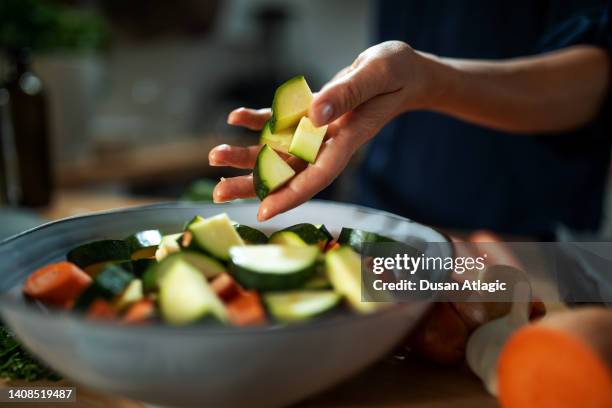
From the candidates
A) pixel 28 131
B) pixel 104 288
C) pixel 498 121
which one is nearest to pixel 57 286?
pixel 104 288

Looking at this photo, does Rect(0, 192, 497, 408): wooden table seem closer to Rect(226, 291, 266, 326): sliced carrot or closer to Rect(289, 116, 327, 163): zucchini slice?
Rect(226, 291, 266, 326): sliced carrot

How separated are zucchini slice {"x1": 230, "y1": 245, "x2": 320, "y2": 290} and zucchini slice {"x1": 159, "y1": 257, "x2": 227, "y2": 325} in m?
0.04

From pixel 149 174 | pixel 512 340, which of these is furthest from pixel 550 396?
pixel 149 174

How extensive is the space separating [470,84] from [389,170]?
30.8 inches

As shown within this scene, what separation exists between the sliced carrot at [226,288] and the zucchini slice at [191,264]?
24 mm

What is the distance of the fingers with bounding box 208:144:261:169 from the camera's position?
79 centimetres

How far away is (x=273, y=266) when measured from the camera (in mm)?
584

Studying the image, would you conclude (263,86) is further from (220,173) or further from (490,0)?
(490,0)

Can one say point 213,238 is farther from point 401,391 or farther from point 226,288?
point 401,391

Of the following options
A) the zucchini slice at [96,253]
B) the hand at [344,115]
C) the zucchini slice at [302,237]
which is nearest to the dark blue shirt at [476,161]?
the hand at [344,115]

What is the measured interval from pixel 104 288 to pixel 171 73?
156 inches

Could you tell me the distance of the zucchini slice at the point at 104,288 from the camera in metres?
0.57

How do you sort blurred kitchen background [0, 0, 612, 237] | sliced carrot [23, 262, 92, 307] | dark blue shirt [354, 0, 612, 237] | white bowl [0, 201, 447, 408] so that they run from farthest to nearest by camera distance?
blurred kitchen background [0, 0, 612, 237]
dark blue shirt [354, 0, 612, 237]
sliced carrot [23, 262, 92, 307]
white bowl [0, 201, 447, 408]

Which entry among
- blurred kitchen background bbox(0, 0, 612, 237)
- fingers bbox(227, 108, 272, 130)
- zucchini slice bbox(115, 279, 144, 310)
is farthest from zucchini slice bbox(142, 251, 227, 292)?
blurred kitchen background bbox(0, 0, 612, 237)
